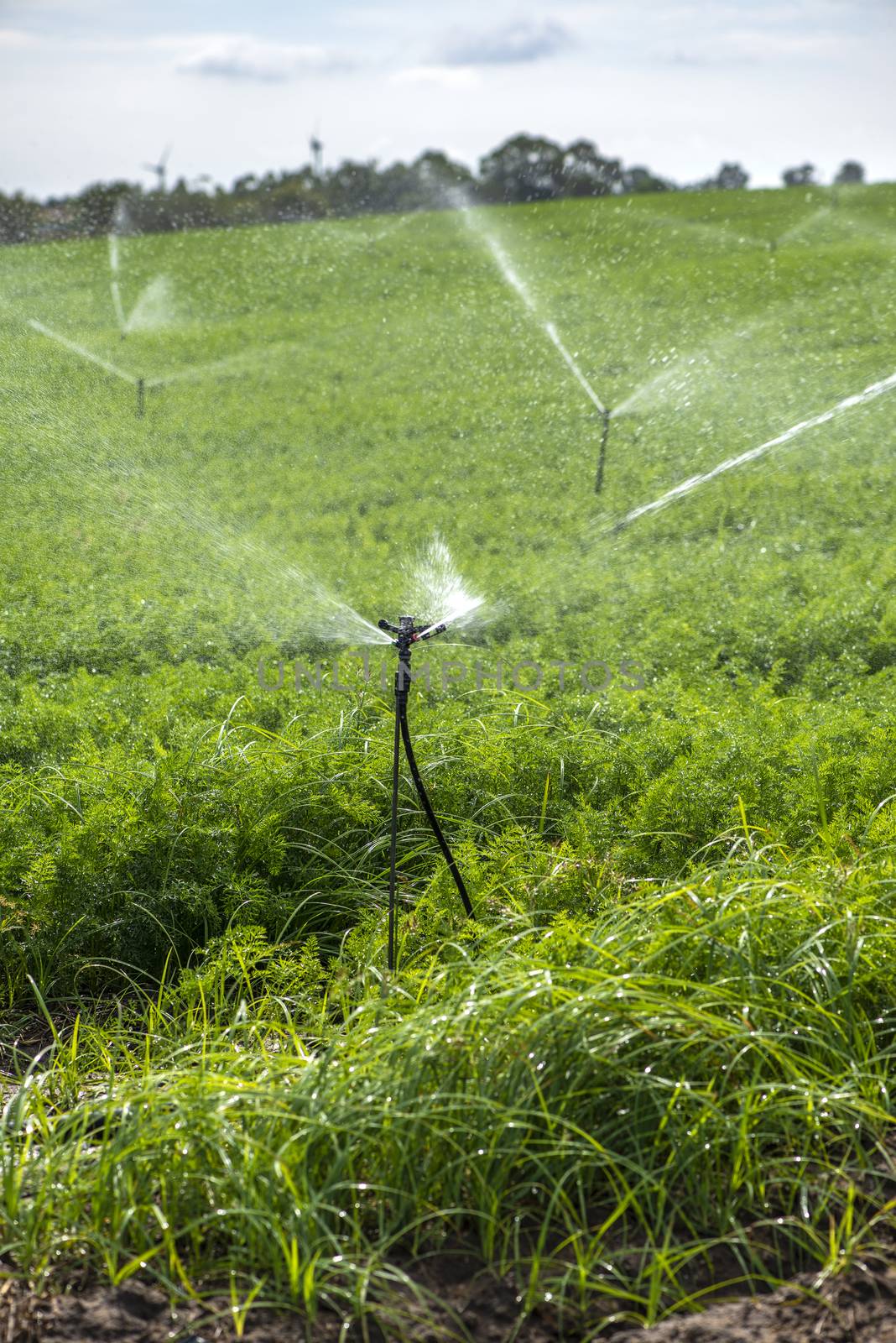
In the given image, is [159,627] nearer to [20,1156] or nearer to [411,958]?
[411,958]

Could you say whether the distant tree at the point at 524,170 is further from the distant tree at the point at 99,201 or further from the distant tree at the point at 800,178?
the distant tree at the point at 800,178

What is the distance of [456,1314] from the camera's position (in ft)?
6.89

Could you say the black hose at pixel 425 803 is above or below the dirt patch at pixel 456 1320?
above

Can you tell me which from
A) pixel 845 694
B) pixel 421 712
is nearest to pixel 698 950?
pixel 421 712

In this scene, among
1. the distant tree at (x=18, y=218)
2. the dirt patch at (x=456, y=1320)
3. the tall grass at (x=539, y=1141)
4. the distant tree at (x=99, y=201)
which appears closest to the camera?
the dirt patch at (x=456, y=1320)

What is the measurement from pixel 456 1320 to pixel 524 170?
Answer: 8903 millimetres

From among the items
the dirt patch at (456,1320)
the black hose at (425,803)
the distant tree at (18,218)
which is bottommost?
the dirt patch at (456,1320)

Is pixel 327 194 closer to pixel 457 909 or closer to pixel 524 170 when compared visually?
pixel 524 170

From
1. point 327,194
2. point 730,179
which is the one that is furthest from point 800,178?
point 327,194

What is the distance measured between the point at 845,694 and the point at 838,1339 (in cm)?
372

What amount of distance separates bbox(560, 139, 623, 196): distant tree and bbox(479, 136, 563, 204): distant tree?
68 mm

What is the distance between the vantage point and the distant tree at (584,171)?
28.4 feet

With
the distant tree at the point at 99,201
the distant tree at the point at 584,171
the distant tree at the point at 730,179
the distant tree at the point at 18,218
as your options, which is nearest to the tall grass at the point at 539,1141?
the distant tree at the point at 584,171

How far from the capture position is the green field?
2293 millimetres
